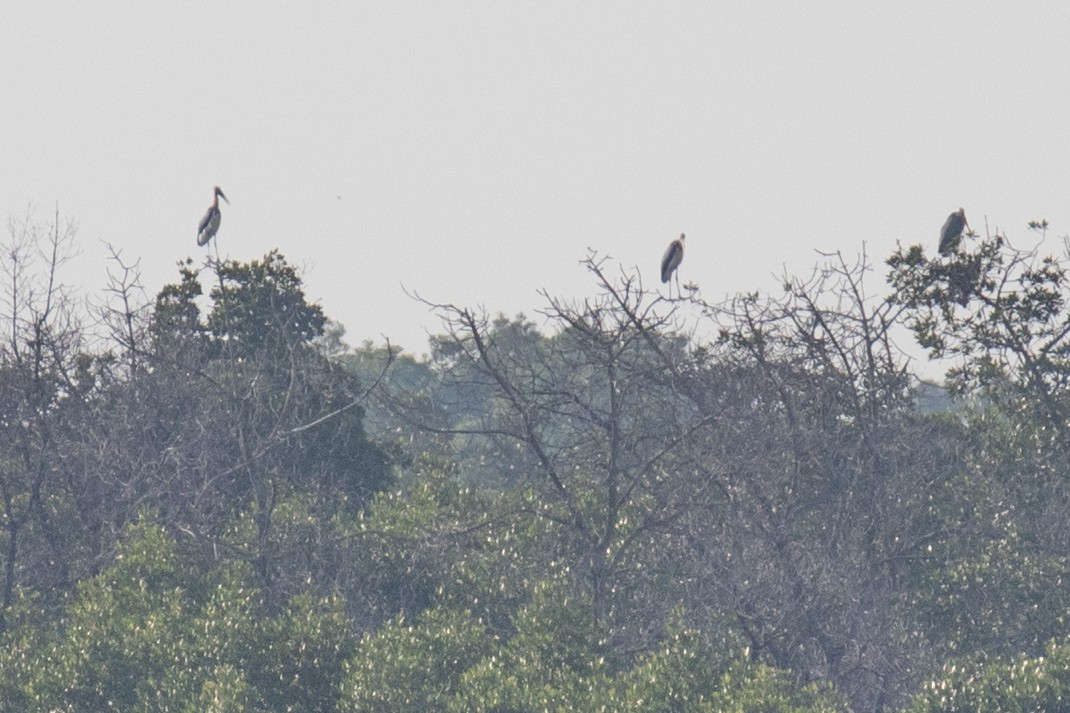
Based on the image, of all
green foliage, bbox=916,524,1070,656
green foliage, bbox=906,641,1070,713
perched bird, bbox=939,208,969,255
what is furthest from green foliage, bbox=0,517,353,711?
perched bird, bbox=939,208,969,255

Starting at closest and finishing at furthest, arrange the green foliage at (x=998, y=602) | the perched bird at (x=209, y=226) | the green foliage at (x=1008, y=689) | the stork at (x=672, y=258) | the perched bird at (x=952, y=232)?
the green foliage at (x=1008, y=689), the green foliage at (x=998, y=602), the perched bird at (x=952, y=232), the stork at (x=672, y=258), the perched bird at (x=209, y=226)

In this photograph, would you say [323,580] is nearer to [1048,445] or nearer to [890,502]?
[890,502]

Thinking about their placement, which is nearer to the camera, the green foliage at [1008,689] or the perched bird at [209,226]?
the green foliage at [1008,689]

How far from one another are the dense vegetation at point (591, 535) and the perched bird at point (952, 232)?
0.36 metres

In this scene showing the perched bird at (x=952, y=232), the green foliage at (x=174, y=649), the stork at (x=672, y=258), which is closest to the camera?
the green foliage at (x=174, y=649)

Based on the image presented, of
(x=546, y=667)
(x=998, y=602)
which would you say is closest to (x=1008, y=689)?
(x=998, y=602)

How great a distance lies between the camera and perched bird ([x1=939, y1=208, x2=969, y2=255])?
20609mm

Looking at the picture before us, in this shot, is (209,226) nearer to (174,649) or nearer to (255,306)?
(255,306)

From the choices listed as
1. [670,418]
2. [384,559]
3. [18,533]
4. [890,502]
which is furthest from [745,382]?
[18,533]

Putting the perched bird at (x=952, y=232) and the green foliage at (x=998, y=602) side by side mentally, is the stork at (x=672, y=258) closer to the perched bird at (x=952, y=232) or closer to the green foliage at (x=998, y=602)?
the perched bird at (x=952, y=232)

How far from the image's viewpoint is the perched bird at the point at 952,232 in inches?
811

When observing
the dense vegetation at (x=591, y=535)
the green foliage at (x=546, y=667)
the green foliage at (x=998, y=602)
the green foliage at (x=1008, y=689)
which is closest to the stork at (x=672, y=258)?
the dense vegetation at (x=591, y=535)

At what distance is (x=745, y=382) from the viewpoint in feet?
63.1

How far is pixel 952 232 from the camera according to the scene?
20.8 m
